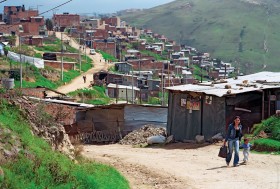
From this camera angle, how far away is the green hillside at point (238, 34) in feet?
445

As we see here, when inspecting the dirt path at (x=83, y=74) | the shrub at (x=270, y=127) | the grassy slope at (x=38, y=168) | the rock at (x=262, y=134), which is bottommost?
the dirt path at (x=83, y=74)

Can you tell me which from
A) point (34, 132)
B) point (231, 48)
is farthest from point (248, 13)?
point (34, 132)

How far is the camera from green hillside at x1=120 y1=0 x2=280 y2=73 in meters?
136

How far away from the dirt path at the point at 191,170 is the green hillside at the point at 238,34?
336 feet

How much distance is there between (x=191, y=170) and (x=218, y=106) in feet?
19.7

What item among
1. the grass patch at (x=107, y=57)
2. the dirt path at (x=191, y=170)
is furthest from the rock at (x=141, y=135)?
the grass patch at (x=107, y=57)

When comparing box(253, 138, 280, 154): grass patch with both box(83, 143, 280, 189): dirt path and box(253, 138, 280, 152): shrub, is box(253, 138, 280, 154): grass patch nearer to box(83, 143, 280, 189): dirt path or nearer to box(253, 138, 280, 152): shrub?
box(253, 138, 280, 152): shrub

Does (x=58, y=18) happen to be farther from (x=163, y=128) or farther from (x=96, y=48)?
(x=163, y=128)

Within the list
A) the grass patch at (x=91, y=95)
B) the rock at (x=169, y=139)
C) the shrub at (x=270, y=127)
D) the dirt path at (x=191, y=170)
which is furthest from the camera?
the grass patch at (x=91, y=95)

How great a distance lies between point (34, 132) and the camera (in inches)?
503

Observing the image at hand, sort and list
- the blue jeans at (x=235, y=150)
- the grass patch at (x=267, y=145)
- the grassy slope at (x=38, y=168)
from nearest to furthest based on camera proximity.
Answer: the grassy slope at (x=38, y=168) < the blue jeans at (x=235, y=150) < the grass patch at (x=267, y=145)

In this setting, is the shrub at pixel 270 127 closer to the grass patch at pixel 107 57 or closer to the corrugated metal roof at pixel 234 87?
the corrugated metal roof at pixel 234 87

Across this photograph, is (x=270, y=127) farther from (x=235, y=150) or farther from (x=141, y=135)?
(x=141, y=135)

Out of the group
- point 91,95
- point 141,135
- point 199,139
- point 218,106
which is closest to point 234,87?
point 218,106
